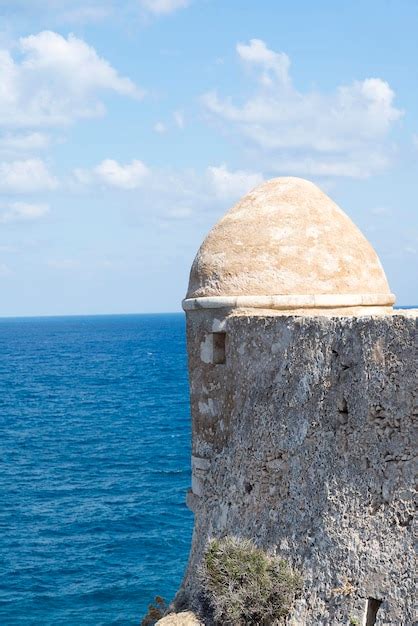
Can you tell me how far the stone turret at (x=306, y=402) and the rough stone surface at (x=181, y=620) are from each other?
0.59ft

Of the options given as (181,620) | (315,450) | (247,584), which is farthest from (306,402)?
(181,620)

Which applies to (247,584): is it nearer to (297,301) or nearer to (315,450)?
(315,450)

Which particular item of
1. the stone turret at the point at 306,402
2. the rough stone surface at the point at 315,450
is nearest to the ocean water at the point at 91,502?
the rough stone surface at the point at 315,450

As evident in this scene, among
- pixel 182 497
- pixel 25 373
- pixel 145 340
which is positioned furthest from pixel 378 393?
pixel 145 340

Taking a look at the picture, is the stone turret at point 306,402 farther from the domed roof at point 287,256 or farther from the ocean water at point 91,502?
the ocean water at point 91,502

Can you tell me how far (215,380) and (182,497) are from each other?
21268 millimetres

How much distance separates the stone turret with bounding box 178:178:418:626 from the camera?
7.66 m

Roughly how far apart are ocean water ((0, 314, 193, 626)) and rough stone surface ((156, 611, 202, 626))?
1149 centimetres

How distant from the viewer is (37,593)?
22484 mm

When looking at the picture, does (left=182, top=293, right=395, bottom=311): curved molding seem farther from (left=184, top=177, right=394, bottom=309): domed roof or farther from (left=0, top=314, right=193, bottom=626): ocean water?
(left=0, top=314, right=193, bottom=626): ocean water

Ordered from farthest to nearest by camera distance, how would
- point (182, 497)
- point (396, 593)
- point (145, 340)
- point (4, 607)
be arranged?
1. point (145, 340)
2. point (182, 497)
3. point (4, 607)
4. point (396, 593)

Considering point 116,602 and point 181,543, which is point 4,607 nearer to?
point 116,602

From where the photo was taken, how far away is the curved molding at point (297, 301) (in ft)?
32.2

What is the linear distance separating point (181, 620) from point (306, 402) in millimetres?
2870
